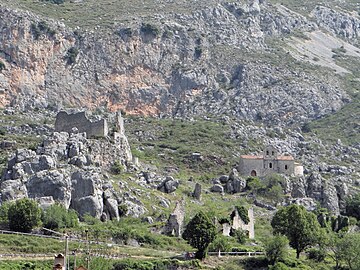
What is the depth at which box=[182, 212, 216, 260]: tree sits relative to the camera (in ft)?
261

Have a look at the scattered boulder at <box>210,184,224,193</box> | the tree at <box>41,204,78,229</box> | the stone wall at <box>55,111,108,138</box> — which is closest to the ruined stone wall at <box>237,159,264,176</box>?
the scattered boulder at <box>210,184,224,193</box>

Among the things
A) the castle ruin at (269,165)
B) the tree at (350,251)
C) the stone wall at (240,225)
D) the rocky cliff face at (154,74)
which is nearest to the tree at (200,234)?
the stone wall at (240,225)

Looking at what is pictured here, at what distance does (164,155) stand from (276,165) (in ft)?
52.1

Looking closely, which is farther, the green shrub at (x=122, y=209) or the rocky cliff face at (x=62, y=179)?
the green shrub at (x=122, y=209)

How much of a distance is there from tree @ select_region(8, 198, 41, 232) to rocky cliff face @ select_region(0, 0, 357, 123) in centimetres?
6192

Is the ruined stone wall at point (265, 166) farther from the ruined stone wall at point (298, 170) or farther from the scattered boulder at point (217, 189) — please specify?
the scattered boulder at point (217, 189)

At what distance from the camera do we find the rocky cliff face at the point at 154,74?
148375 millimetres

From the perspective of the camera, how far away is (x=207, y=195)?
10719cm

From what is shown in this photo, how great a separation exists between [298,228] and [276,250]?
795 centimetres

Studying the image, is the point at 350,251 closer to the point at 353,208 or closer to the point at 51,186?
the point at 51,186

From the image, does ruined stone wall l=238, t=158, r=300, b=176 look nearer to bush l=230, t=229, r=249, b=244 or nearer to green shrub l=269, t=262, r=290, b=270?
bush l=230, t=229, r=249, b=244

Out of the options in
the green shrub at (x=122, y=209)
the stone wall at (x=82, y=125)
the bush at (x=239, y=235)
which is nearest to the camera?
the bush at (x=239, y=235)

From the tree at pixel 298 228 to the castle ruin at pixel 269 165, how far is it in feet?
103

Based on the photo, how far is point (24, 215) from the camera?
79812 millimetres
